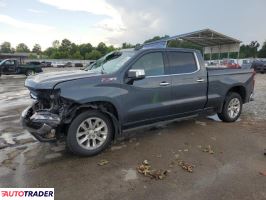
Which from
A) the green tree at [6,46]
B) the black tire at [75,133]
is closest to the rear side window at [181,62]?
the black tire at [75,133]

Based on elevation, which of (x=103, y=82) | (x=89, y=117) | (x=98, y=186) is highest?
(x=103, y=82)

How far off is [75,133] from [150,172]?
139 cm

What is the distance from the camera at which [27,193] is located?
3350 millimetres

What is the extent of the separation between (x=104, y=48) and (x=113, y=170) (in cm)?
11567

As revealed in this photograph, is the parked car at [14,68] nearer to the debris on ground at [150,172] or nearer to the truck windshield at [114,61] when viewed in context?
the truck windshield at [114,61]

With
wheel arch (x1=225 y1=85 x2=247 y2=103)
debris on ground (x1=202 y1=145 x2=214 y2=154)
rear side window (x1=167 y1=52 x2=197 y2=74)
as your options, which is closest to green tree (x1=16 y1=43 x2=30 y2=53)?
wheel arch (x1=225 y1=85 x2=247 y2=103)

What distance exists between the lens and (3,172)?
13.6 ft

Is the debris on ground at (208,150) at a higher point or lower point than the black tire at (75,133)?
lower

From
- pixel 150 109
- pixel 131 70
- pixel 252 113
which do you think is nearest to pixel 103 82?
pixel 131 70

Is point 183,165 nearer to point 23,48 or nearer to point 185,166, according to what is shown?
point 185,166

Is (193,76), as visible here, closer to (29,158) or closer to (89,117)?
(89,117)

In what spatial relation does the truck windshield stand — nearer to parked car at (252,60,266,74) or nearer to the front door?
the front door

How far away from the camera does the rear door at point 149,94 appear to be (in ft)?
16.8

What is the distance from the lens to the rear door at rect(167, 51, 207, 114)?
5.75 meters
